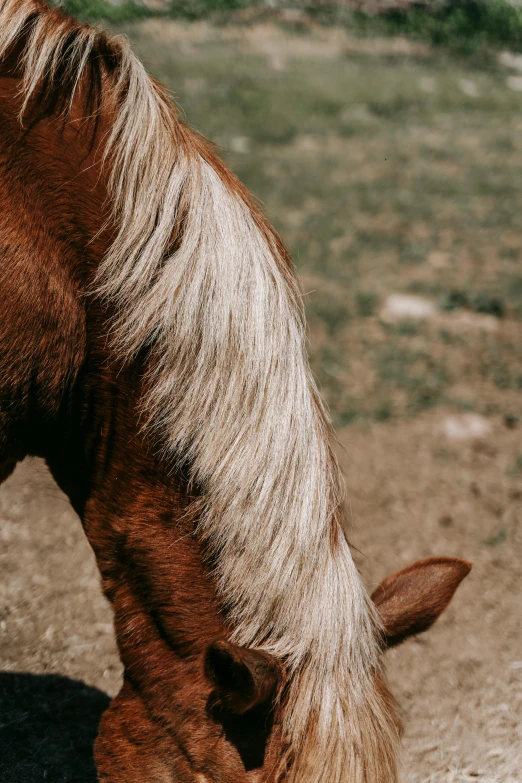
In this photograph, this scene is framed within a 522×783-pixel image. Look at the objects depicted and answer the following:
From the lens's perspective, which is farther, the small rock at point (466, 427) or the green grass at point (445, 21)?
the green grass at point (445, 21)

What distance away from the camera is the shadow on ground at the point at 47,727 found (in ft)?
7.76

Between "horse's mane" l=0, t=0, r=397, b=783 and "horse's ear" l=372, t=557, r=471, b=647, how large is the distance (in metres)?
0.10

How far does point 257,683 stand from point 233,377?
0.53 m

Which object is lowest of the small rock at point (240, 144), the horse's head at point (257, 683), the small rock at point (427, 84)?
the small rock at point (240, 144)

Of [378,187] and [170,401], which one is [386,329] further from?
[170,401]

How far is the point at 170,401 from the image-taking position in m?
1.53

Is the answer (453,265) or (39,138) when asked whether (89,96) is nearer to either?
(39,138)

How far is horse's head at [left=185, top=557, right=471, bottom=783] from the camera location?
1.28m

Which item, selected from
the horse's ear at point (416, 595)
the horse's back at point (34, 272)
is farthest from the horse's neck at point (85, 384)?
the horse's ear at point (416, 595)

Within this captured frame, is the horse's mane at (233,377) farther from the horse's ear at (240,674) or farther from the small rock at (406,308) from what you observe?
the small rock at (406,308)

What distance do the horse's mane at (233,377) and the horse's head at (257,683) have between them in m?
0.05

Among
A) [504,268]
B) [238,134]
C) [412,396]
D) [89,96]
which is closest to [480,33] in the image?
[238,134]

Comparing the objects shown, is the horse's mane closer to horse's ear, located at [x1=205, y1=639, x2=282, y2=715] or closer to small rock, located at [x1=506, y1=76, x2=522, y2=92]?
horse's ear, located at [x1=205, y1=639, x2=282, y2=715]

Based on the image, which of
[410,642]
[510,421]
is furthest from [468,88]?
[410,642]
